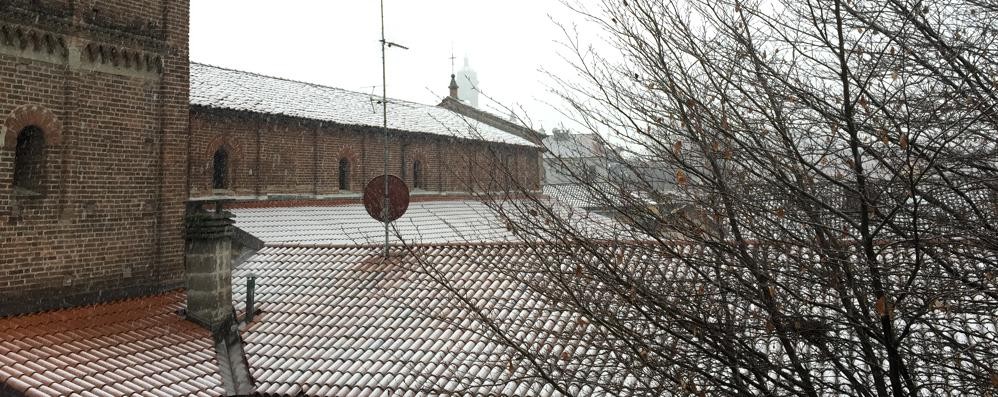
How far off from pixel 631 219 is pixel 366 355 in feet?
16.3

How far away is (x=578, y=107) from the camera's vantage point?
4.56 metres

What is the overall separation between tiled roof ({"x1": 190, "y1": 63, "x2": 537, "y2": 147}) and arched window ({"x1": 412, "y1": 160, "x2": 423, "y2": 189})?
1.21 m

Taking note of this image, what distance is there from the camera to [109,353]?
309 inches

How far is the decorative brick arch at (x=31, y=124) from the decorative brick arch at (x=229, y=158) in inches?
257

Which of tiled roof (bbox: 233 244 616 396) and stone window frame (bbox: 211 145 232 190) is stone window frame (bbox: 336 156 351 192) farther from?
tiled roof (bbox: 233 244 616 396)

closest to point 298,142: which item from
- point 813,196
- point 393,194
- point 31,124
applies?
point 393,194

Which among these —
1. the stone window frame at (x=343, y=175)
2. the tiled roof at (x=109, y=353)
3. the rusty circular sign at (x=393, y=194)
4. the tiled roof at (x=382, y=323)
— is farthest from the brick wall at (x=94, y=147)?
the stone window frame at (x=343, y=175)

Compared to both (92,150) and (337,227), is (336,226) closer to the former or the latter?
(337,227)

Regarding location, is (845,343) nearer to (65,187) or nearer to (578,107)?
(578,107)

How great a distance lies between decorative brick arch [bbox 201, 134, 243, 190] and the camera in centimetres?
1537

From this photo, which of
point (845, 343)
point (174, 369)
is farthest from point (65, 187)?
point (845, 343)

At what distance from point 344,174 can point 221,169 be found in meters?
3.99

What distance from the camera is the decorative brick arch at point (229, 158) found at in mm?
15367

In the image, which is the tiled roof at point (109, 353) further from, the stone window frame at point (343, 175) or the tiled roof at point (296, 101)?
the stone window frame at point (343, 175)
